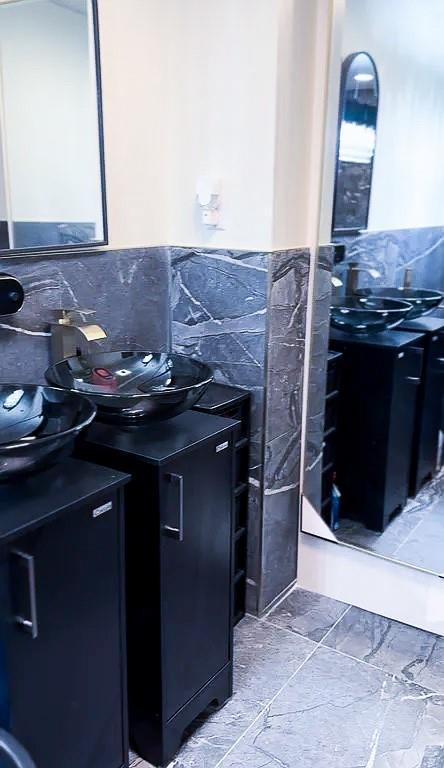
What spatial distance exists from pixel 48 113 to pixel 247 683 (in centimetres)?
184

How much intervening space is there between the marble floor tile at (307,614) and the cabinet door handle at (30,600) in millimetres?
1303

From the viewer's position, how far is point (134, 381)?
196 centimetres

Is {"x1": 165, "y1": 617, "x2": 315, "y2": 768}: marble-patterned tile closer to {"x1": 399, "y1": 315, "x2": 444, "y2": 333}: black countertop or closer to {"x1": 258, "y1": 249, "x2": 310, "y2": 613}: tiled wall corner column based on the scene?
{"x1": 258, "y1": 249, "x2": 310, "y2": 613}: tiled wall corner column

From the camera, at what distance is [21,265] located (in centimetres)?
183

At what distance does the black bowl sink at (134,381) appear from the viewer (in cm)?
164

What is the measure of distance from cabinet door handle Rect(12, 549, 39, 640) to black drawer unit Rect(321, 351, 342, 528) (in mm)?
1440

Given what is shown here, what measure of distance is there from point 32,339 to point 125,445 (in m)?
0.49

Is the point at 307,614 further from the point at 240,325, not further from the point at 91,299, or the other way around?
the point at 91,299

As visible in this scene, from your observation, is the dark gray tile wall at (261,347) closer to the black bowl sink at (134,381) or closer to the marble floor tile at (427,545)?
the black bowl sink at (134,381)

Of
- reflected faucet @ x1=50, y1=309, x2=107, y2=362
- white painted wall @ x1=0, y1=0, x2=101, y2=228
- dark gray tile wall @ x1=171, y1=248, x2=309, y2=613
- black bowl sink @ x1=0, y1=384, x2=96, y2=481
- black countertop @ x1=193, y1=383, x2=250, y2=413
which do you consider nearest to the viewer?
black bowl sink @ x1=0, y1=384, x2=96, y2=481

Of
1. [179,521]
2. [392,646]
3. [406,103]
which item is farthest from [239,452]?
[406,103]

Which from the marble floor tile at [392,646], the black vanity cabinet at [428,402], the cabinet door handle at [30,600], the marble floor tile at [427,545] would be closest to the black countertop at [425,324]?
the black vanity cabinet at [428,402]

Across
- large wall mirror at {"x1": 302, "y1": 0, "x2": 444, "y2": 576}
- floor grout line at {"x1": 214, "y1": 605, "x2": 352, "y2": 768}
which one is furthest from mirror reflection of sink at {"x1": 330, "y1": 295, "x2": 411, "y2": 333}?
floor grout line at {"x1": 214, "y1": 605, "x2": 352, "y2": 768}

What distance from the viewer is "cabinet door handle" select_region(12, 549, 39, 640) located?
4.06 feet
